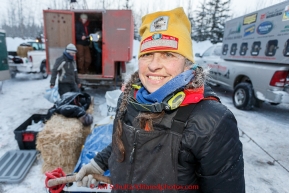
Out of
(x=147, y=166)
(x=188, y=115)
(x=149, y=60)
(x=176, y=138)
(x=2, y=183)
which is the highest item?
(x=149, y=60)

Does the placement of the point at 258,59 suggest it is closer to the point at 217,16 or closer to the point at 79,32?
the point at 79,32

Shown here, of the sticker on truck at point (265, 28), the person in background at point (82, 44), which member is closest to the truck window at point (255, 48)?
the sticker on truck at point (265, 28)

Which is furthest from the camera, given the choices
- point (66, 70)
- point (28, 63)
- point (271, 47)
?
point (28, 63)

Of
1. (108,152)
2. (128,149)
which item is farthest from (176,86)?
(108,152)

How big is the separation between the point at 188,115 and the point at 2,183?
2942mm

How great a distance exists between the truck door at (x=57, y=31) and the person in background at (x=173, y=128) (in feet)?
18.6

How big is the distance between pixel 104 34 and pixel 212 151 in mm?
5776

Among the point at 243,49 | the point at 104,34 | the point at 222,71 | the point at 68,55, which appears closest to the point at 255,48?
the point at 243,49

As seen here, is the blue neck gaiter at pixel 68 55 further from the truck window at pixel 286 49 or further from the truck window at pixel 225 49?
the truck window at pixel 225 49

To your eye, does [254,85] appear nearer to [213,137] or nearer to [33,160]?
[213,137]

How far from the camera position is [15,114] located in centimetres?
497

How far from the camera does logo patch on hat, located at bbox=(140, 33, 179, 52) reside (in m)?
1.12

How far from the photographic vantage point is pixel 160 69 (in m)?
1.12

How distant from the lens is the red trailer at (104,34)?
5773 millimetres
